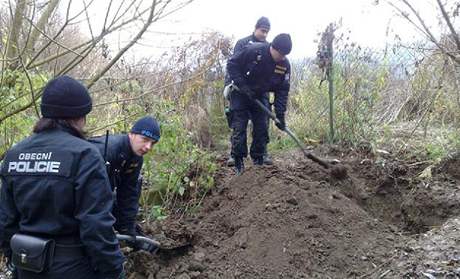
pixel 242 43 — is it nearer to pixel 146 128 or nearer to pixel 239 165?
pixel 239 165

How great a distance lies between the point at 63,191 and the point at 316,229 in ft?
8.60

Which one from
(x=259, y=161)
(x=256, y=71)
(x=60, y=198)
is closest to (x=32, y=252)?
(x=60, y=198)

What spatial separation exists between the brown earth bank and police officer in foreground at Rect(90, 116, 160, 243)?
800mm

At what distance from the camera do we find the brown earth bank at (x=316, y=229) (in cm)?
411

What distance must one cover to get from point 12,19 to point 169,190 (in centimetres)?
245

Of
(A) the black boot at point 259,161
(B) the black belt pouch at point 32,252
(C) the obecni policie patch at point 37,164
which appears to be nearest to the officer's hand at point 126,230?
(B) the black belt pouch at point 32,252

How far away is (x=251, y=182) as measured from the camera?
5.68 meters

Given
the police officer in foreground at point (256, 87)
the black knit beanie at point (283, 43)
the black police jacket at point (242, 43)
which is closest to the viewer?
the black knit beanie at point (283, 43)

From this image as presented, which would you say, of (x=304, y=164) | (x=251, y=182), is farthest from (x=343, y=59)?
(x=251, y=182)

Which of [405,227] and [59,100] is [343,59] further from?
[59,100]

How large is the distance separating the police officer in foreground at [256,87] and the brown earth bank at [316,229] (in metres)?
0.44

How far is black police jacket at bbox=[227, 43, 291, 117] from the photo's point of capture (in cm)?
592

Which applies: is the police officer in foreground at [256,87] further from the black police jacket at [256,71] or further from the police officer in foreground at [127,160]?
the police officer in foreground at [127,160]

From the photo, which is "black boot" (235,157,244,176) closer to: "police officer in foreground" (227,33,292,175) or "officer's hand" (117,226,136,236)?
"police officer in foreground" (227,33,292,175)
